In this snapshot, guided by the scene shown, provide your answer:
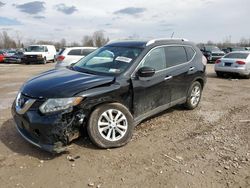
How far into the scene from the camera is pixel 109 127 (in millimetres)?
3953

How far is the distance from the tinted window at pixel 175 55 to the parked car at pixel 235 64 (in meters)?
8.00

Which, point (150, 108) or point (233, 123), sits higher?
point (150, 108)

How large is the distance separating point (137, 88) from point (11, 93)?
5887 millimetres

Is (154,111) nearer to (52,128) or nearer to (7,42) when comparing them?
(52,128)

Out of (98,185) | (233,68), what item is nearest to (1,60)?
(233,68)

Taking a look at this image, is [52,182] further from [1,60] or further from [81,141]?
[1,60]

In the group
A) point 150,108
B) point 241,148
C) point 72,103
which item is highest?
point 72,103

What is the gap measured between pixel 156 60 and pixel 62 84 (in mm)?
1939

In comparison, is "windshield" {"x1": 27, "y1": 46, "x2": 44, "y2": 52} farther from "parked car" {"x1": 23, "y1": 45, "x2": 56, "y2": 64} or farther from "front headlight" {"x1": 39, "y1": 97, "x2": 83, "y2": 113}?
"front headlight" {"x1": 39, "y1": 97, "x2": 83, "y2": 113}

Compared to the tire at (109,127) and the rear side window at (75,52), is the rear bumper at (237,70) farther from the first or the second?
the tire at (109,127)

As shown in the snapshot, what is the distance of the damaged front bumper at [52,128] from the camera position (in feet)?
11.3

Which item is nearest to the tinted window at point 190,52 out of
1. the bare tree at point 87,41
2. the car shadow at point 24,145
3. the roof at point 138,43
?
the roof at point 138,43

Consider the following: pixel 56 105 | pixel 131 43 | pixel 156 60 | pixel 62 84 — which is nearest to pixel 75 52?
pixel 131 43

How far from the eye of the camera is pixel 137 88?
4.27 meters
